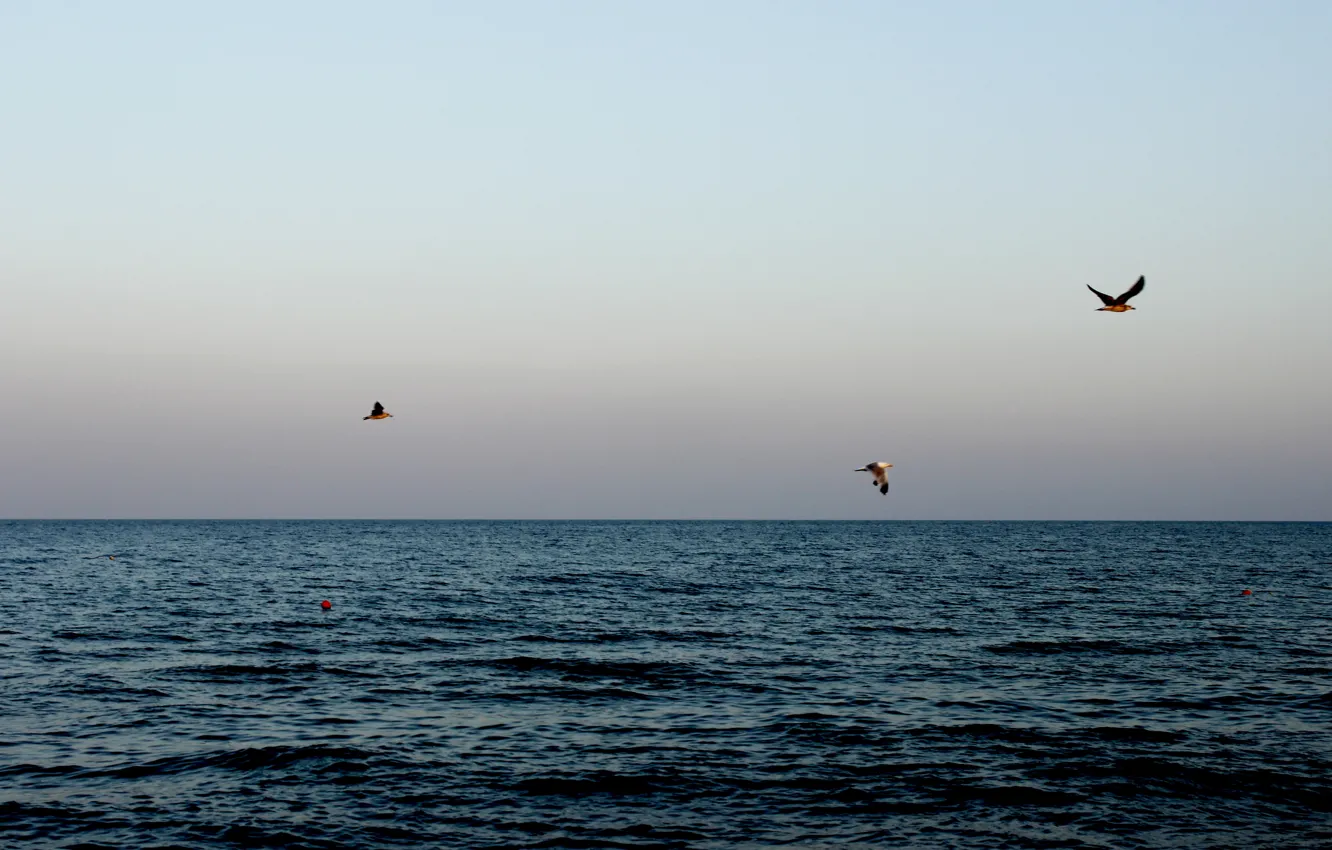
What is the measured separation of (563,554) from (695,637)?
77.2 meters

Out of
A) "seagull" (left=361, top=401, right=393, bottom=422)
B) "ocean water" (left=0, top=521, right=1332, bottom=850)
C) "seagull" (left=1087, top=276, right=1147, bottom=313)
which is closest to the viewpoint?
"ocean water" (left=0, top=521, right=1332, bottom=850)

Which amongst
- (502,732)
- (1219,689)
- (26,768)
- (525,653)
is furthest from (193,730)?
(1219,689)

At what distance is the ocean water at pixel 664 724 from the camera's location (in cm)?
1861

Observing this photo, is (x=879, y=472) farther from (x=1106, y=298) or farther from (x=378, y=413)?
(x=378, y=413)

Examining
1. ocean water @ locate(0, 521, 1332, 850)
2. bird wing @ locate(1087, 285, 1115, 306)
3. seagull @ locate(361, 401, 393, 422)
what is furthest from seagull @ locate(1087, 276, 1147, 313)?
seagull @ locate(361, 401, 393, 422)

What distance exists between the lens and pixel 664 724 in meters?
25.8

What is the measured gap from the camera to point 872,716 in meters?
26.6

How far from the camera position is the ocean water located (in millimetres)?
18609

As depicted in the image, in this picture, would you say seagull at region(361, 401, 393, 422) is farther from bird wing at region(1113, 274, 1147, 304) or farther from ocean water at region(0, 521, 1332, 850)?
bird wing at region(1113, 274, 1147, 304)

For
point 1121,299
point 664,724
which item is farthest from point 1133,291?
point 664,724

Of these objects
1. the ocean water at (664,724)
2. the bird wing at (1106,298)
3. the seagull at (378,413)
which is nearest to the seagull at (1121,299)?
the bird wing at (1106,298)

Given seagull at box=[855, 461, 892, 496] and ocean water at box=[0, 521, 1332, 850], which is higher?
seagull at box=[855, 461, 892, 496]

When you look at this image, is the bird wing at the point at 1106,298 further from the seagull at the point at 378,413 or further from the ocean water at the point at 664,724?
the seagull at the point at 378,413

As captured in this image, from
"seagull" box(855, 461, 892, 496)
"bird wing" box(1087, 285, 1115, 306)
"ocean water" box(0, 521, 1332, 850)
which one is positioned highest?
"bird wing" box(1087, 285, 1115, 306)
